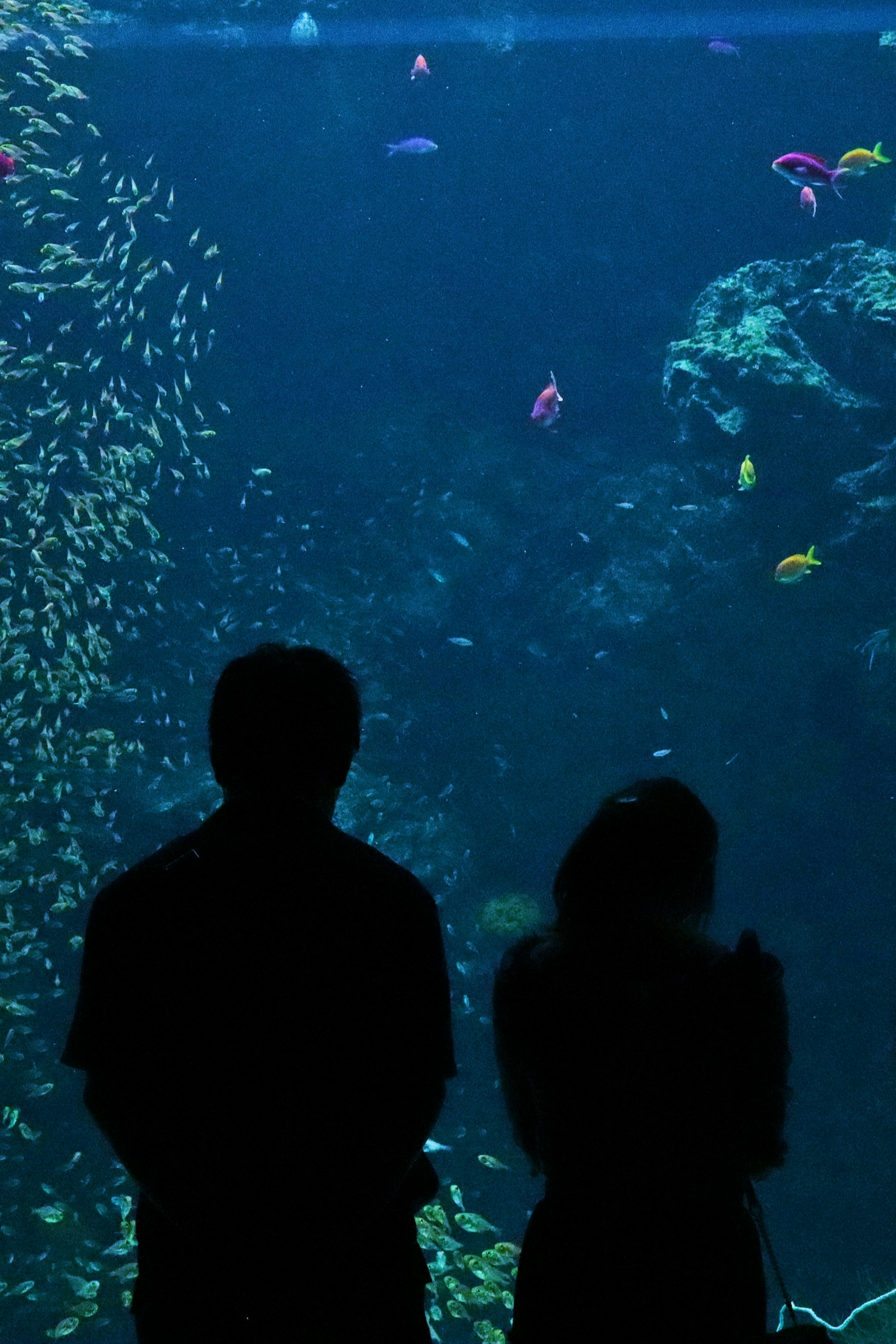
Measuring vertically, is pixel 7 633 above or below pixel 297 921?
below

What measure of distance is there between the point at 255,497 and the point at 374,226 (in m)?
5.84

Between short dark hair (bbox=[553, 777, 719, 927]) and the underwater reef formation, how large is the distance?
989 cm

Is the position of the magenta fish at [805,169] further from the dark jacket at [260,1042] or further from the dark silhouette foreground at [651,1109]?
the dark jacket at [260,1042]

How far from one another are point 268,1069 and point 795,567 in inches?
311

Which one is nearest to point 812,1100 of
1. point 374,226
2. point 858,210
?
point 858,210

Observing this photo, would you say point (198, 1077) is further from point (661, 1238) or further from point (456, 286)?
point (456, 286)

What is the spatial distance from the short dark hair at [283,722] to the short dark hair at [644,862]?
535mm

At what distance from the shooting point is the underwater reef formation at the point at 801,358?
416 inches

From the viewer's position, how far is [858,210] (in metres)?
14.0

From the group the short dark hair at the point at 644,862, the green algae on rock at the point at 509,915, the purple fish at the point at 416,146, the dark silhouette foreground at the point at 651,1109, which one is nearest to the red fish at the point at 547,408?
the purple fish at the point at 416,146

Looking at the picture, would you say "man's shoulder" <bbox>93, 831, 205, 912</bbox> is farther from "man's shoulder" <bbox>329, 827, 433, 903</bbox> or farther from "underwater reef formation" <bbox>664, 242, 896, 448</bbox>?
"underwater reef formation" <bbox>664, 242, 896, 448</bbox>

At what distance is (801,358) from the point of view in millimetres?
10719

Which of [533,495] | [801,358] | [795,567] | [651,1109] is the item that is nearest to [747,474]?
[795,567]

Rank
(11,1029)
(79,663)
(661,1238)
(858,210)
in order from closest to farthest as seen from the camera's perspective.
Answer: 1. (661,1238)
2. (11,1029)
3. (79,663)
4. (858,210)
